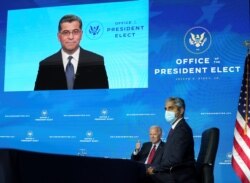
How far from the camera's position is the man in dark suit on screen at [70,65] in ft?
20.4

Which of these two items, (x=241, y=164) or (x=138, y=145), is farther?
(x=138, y=145)

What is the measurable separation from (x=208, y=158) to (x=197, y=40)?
3026 mm

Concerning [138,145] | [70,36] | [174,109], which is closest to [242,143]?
[138,145]

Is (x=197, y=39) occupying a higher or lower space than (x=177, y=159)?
higher

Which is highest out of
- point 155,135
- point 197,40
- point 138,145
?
point 197,40

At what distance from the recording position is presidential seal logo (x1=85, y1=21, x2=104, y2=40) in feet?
20.5

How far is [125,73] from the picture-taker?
6.03 meters

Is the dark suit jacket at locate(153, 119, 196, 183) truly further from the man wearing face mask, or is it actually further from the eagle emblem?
the eagle emblem

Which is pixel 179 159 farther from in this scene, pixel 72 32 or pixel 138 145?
pixel 72 32

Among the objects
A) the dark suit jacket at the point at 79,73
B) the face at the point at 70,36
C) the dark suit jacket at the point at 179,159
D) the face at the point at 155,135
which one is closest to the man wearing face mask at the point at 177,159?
the dark suit jacket at the point at 179,159

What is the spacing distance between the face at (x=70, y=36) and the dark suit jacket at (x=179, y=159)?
3.29 metres

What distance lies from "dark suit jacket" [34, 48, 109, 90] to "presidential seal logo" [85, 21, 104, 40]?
0.23m

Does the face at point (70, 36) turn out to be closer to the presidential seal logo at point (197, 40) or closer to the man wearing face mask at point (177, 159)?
the presidential seal logo at point (197, 40)

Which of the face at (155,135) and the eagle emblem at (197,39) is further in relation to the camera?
the eagle emblem at (197,39)
